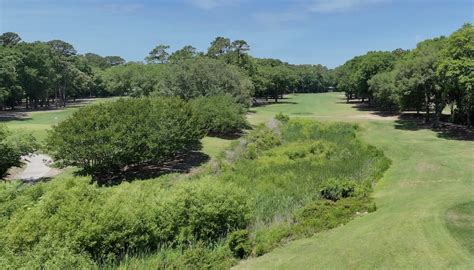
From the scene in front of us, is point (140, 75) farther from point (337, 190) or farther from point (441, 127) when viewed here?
point (337, 190)

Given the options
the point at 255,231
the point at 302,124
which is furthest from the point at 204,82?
the point at 255,231

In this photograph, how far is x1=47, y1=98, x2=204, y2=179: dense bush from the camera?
2388 cm

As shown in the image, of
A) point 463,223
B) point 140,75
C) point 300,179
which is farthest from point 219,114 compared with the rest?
point 140,75

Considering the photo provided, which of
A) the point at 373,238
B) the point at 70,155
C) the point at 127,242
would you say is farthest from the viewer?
the point at 70,155

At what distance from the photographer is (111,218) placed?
1148 cm

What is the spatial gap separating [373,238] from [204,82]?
135 ft

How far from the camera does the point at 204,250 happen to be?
1233 cm

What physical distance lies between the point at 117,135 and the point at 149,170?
15.0 feet

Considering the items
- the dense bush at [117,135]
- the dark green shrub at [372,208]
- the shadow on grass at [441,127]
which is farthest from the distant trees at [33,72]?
the shadow on grass at [441,127]

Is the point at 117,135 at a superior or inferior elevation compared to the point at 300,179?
superior

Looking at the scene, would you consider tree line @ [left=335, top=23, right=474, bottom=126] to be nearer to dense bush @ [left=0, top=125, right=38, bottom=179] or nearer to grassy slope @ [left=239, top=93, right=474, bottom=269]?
grassy slope @ [left=239, top=93, right=474, bottom=269]

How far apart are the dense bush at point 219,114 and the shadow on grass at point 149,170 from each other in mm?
9665

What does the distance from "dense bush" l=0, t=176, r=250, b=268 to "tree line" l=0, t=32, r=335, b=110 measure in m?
37.3

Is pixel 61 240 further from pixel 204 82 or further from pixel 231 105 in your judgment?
pixel 204 82
